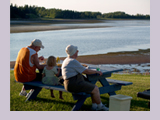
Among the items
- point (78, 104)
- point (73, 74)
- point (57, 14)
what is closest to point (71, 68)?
point (73, 74)

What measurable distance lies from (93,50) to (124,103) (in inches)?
526

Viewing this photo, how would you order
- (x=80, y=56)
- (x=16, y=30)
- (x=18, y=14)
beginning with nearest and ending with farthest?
(x=80, y=56)
(x=18, y=14)
(x=16, y=30)

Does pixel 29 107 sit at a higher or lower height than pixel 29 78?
lower

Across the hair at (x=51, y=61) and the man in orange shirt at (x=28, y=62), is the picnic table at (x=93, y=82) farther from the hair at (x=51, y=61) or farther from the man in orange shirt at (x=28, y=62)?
the hair at (x=51, y=61)

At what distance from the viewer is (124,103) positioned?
4551 millimetres

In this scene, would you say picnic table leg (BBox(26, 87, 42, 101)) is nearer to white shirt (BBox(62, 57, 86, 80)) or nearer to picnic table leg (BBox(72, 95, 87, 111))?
picnic table leg (BBox(72, 95, 87, 111))

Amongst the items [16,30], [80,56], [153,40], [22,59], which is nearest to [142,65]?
[80,56]

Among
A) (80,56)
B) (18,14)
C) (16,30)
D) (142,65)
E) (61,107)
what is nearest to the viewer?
(61,107)

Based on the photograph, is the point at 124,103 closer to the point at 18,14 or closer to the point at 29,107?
the point at 29,107

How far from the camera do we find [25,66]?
5301mm

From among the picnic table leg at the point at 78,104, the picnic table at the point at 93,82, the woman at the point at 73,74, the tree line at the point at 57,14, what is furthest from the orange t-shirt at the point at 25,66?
the tree line at the point at 57,14

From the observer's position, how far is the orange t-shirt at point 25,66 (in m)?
5.27

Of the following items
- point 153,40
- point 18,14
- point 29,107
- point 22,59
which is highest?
point 18,14

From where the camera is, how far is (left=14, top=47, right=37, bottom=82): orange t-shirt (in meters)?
5.27
